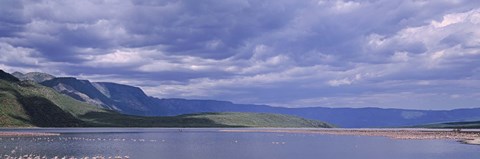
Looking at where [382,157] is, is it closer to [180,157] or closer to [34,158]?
[180,157]

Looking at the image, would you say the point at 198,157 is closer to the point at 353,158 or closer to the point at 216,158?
the point at 216,158

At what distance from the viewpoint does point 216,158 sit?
7581cm

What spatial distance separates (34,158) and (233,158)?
2585cm

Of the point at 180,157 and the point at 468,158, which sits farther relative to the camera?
the point at 180,157

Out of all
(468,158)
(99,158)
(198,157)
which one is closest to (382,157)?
(468,158)

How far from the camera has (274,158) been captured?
77562 mm

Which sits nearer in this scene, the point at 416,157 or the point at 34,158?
the point at 34,158

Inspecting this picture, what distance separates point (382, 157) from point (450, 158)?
895cm

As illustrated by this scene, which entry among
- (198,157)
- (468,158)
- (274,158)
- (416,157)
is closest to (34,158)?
(198,157)

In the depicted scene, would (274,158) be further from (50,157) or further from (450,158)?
(50,157)

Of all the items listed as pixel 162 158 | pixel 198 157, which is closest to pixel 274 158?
pixel 198 157

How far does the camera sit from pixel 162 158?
250ft

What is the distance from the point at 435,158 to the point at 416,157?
3.27 metres

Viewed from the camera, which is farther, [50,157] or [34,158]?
[50,157]
